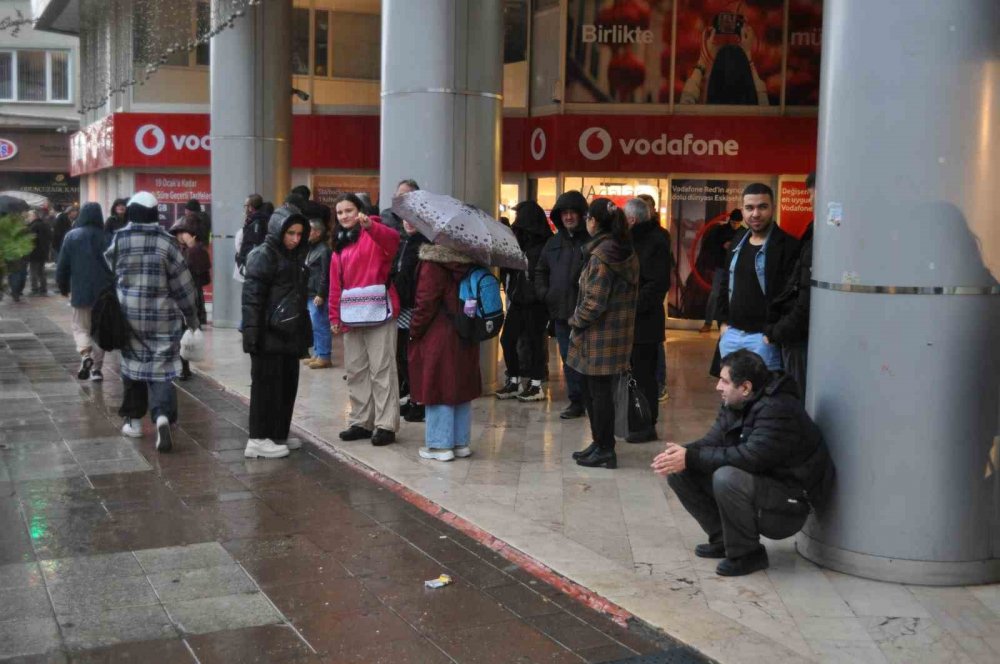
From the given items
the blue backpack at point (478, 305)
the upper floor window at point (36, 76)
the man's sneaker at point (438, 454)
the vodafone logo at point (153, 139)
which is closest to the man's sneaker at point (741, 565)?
the blue backpack at point (478, 305)

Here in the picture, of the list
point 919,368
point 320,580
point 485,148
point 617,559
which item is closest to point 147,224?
point 485,148

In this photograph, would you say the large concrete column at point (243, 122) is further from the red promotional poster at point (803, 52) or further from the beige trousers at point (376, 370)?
the beige trousers at point (376, 370)

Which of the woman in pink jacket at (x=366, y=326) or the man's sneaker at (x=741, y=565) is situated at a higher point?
the woman in pink jacket at (x=366, y=326)

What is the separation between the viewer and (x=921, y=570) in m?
5.49

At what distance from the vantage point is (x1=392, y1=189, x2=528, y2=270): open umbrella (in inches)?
306

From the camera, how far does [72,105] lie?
39156 mm

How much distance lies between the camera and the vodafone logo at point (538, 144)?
1653 cm

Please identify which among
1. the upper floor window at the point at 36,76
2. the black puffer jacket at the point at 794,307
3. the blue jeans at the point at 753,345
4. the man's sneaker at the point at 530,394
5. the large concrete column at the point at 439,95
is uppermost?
the upper floor window at the point at 36,76

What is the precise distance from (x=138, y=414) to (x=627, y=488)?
12.5 ft

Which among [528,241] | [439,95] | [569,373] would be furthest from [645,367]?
[439,95]

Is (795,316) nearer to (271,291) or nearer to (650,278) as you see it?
(650,278)

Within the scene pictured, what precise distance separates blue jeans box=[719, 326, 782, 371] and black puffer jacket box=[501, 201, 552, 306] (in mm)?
3536

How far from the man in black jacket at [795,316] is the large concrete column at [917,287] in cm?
68

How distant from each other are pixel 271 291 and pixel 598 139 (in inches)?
348
